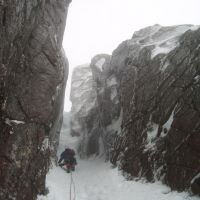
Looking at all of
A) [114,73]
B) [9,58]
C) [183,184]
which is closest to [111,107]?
[114,73]

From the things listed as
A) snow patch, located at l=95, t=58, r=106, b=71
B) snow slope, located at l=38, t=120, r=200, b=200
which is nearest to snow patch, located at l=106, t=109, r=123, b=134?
snow slope, located at l=38, t=120, r=200, b=200

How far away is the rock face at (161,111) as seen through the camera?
15.7 meters

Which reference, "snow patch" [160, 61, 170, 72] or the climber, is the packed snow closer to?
"snow patch" [160, 61, 170, 72]

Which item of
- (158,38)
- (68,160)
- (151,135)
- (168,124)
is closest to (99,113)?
(68,160)

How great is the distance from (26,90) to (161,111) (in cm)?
888

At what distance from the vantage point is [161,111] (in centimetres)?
1897

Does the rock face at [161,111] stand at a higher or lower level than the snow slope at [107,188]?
higher

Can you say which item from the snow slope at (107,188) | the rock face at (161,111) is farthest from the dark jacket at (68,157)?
the rock face at (161,111)

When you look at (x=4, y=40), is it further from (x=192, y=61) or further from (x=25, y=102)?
(x=192, y=61)

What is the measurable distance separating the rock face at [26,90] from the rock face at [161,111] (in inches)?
261

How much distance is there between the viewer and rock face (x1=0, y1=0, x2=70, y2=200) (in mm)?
12258

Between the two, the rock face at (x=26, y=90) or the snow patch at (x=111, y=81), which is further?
the snow patch at (x=111, y=81)

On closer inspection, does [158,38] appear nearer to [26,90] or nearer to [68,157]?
[68,157]

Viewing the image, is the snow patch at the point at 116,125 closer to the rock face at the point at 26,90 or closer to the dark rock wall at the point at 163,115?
the dark rock wall at the point at 163,115
